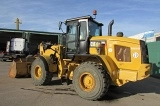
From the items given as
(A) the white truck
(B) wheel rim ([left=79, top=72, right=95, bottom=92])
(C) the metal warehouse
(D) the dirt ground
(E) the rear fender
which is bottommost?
(D) the dirt ground

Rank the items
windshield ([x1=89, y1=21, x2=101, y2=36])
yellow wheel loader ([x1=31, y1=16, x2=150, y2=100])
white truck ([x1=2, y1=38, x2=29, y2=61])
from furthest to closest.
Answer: white truck ([x1=2, y1=38, x2=29, y2=61])
windshield ([x1=89, y1=21, x2=101, y2=36])
yellow wheel loader ([x1=31, y1=16, x2=150, y2=100])

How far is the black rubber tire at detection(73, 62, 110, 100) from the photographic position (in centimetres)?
803

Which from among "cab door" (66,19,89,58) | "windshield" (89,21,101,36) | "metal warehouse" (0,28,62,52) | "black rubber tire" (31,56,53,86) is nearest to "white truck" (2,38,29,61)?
"metal warehouse" (0,28,62,52)

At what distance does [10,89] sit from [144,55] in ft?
16.5

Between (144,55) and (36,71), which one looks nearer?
(144,55)

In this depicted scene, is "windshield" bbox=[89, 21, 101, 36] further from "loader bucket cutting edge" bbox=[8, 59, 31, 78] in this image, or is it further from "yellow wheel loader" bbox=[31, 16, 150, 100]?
"loader bucket cutting edge" bbox=[8, 59, 31, 78]

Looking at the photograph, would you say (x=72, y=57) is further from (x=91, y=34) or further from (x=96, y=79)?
(x=96, y=79)

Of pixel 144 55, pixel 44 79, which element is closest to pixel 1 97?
pixel 44 79

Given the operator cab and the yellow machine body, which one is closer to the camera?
the yellow machine body

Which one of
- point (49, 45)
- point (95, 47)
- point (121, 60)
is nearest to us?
point (121, 60)

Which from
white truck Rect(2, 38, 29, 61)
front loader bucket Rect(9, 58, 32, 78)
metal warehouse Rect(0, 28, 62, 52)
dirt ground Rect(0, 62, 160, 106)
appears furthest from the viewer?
metal warehouse Rect(0, 28, 62, 52)

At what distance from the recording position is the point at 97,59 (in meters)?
8.70

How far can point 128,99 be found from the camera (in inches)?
343

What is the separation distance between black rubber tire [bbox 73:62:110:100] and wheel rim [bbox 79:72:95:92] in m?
0.10
